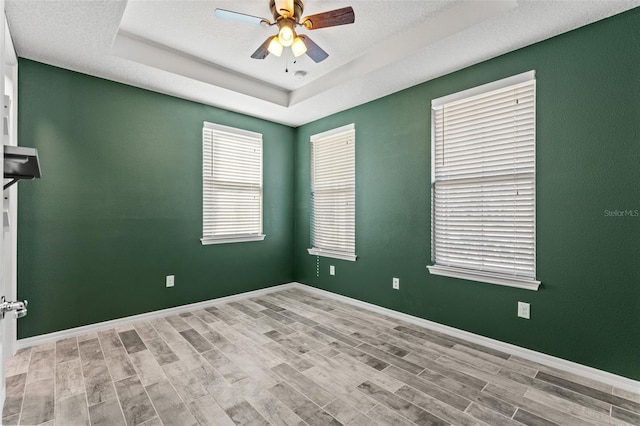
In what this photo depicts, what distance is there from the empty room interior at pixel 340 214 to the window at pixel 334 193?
41 mm

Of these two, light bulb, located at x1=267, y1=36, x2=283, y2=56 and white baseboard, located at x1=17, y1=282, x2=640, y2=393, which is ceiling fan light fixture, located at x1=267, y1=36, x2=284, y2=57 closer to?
light bulb, located at x1=267, y1=36, x2=283, y2=56

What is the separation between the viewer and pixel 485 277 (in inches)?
115

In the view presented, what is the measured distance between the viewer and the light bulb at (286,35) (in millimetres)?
2320

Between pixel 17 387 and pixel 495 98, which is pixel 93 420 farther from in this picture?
pixel 495 98

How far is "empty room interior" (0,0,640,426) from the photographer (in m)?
2.24

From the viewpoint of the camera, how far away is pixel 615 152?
2.33 meters

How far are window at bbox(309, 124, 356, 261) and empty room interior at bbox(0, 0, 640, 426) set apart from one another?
1.6 inches

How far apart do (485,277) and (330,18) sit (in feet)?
8.13

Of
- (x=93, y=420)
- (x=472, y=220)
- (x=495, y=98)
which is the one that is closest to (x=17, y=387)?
(x=93, y=420)

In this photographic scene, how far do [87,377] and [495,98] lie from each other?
401cm

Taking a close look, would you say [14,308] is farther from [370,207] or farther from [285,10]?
[370,207]

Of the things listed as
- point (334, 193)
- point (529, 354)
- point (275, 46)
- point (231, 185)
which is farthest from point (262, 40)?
point (529, 354)

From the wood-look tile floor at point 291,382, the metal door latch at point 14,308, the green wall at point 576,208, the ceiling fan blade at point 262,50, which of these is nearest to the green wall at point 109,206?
the wood-look tile floor at point 291,382

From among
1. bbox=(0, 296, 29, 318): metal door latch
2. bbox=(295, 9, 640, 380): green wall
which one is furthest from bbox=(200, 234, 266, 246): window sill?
bbox=(0, 296, 29, 318): metal door latch
